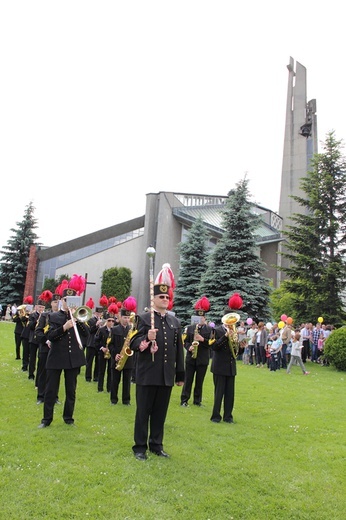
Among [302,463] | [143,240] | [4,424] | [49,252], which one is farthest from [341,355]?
[49,252]

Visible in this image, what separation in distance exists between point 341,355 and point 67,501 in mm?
17497

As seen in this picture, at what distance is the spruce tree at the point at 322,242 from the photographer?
1041 inches

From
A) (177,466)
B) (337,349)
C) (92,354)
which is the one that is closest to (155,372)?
(177,466)

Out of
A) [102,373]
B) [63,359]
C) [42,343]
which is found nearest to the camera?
Answer: [63,359]

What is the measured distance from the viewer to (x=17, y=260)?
52.7 m

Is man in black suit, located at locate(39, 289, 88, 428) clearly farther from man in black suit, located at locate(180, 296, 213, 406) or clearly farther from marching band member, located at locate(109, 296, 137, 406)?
man in black suit, located at locate(180, 296, 213, 406)

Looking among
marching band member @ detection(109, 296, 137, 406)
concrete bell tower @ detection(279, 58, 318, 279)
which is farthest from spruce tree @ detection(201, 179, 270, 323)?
concrete bell tower @ detection(279, 58, 318, 279)

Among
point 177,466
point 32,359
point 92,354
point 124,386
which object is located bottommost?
point 177,466

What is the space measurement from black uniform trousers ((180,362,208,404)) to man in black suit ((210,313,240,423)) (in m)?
1.68

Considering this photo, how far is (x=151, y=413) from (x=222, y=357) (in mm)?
2622

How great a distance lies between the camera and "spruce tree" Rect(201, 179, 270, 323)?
27.9 m

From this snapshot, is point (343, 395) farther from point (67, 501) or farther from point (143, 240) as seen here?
point (143, 240)

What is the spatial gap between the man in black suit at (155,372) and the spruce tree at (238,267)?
20.8m

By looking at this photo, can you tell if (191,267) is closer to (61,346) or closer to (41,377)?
(41,377)
